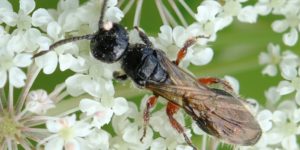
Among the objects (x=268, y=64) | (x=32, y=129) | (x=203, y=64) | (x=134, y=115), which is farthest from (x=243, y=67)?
(x=32, y=129)

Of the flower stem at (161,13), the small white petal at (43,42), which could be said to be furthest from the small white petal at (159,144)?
the small white petal at (43,42)

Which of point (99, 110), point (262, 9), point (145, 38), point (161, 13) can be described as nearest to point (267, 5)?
point (262, 9)

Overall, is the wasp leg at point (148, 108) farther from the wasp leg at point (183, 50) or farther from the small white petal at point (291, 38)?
the small white petal at point (291, 38)

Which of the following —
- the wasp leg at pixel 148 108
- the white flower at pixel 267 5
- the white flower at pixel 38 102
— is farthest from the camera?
the white flower at pixel 267 5

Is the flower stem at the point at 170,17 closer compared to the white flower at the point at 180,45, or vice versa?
the white flower at the point at 180,45

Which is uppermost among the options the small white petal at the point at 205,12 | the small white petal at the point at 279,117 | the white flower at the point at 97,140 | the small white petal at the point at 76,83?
the small white petal at the point at 205,12

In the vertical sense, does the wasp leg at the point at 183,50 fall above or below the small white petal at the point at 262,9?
below

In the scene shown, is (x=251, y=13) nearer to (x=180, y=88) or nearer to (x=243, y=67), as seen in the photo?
(x=243, y=67)
